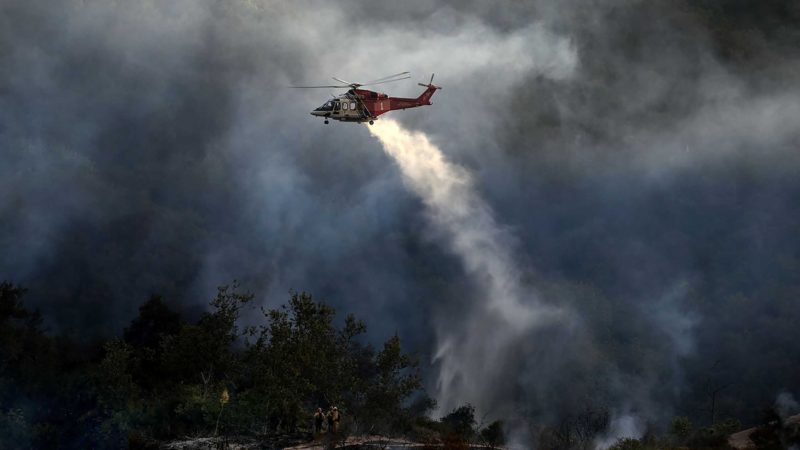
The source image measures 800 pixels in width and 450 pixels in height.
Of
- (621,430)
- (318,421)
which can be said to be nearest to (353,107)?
(318,421)

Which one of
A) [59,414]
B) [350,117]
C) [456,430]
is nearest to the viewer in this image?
[456,430]

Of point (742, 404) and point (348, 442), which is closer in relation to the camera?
point (348, 442)

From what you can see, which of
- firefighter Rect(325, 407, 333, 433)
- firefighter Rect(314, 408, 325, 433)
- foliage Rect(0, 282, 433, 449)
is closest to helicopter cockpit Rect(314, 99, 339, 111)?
foliage Rect(0, 282, 433, 449)

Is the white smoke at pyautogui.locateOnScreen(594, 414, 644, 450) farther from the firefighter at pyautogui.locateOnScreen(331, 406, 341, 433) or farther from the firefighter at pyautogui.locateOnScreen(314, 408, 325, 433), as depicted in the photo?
the firefighter at pyautogui.locateOnScreen(314, 408, 325, 433)

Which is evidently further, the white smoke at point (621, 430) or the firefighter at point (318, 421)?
the white smoke at point (621, 430)

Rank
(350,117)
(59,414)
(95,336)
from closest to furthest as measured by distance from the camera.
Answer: (59,414) < (350,117) < (95,336)

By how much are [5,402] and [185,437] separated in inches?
1566

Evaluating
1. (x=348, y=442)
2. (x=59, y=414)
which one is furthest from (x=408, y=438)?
(x=59, y=414)

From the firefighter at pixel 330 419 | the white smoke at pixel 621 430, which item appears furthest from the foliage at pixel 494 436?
the firefighter at pixel 330 419

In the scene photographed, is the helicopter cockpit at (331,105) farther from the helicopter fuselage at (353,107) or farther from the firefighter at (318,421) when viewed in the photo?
the firefighter at (318,421)

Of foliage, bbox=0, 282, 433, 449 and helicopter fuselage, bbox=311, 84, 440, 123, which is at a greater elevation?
helicopter fuselage, bbox=311, 84, 440, 123

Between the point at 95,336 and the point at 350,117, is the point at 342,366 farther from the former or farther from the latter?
the point at 95,336

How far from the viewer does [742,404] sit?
197250 millimetres

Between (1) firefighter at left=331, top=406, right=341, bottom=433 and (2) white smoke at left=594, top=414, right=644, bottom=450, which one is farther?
(2) white smoke at left=594, top=414, right=644, bottom=450
